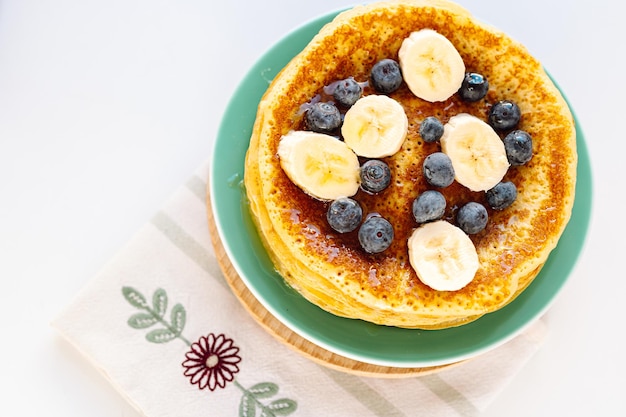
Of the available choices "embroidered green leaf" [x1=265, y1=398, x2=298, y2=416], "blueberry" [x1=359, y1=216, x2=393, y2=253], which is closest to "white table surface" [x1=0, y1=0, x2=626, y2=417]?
"embroidered green leaf" [x1=265, y1=398, x2=298, y2=416]

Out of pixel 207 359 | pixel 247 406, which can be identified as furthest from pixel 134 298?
pixel 247 406

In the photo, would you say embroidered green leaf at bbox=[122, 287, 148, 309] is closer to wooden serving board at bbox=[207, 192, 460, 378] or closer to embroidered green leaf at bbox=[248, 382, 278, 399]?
wooden serving board at bbox=[207, 192, 460, 378]

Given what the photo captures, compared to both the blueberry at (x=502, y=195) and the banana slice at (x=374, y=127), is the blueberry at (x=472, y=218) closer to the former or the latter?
the blueberry at (x=502, y=195)

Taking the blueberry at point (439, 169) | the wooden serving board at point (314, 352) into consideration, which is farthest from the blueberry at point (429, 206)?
the wooden serving board at point (314, 352)

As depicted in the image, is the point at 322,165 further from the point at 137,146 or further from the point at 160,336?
the point at 137,146

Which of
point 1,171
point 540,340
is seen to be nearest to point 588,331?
point 540,340

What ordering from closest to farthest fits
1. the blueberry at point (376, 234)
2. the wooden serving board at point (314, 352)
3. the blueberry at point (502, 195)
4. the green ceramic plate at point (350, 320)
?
the blueberry at point (376, 234) → the blueberry at point (502, 195) → the green ceramic plate at point (350, 320) → the wooden serving board at point (314, 352)
